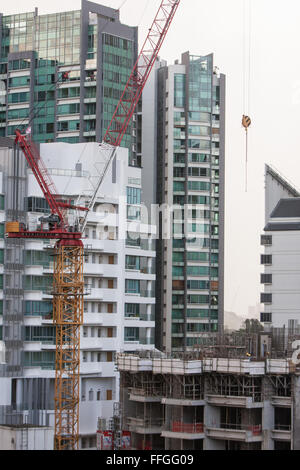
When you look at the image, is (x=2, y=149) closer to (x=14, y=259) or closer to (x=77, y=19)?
(x=14, y=259)

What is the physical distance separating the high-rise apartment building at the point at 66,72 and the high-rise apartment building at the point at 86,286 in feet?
77.7

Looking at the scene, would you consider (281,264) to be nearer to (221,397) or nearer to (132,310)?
(132,310)

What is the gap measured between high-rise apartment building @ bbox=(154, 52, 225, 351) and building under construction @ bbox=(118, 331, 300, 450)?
48.0m

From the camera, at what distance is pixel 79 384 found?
91062 millimetres

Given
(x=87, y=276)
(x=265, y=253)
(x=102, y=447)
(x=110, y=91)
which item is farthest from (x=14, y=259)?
(x=110, y=91)

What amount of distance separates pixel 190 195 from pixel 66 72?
21.6 metres

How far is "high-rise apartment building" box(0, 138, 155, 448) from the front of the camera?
295ft

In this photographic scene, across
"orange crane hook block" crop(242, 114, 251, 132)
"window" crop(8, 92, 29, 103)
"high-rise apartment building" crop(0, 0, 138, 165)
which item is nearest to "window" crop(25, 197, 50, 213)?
"orange crane hook block" crop(242, 114, 251, 132)

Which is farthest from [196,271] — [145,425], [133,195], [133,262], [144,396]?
[145,425]

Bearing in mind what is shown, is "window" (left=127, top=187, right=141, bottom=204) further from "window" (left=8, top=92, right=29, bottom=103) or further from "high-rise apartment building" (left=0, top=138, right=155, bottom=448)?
"window" (left=8, top=92, right=29, bottom=103)

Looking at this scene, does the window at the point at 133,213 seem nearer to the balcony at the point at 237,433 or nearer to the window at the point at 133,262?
the window at the point at 133,262

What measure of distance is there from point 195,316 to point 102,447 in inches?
1936

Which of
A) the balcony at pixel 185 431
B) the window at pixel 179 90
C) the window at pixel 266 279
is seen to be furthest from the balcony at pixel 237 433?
the window at pixel 179 90

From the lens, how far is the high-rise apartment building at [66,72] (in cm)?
12244
